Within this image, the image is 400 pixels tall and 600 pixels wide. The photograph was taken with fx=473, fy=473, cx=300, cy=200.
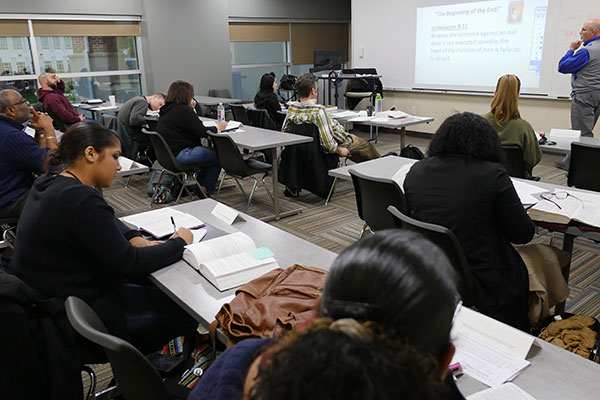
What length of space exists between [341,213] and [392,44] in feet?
Result: 15.5

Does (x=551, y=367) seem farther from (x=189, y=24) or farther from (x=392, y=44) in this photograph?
(x=189, y=24)

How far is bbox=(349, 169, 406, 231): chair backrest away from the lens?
96.1 inches

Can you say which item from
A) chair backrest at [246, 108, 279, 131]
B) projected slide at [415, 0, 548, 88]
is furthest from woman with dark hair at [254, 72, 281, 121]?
projected slide at [415, 0, 548, 88]

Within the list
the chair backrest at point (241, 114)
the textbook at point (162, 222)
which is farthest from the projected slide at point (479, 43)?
the textbook at point (162, 222)

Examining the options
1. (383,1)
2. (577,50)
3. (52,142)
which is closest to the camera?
(52,142)

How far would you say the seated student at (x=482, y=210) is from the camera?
1890 millimetres

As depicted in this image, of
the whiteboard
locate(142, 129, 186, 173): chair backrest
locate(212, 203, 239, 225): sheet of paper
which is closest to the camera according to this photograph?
locate(212, 203, 239, 225): sheet of paper

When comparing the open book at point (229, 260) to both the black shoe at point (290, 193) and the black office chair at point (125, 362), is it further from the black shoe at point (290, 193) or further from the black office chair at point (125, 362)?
the black shoe at point (290, 193)

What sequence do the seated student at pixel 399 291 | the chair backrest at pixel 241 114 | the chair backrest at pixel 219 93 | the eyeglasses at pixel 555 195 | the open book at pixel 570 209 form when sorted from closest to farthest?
1. the seated student at pixel 399 291
2. the open book at pixel 570 209
3. the eyeglasses at pixel 555 195
4. the chair backrest at pixel 241 114
5. the chair backrest at pixel 219 93

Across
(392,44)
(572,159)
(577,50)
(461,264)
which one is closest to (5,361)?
(461,264)

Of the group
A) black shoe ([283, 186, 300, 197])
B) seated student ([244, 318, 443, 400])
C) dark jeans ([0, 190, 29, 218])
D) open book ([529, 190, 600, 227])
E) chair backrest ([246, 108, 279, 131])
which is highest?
seated student ([244, 318, 443, 400])

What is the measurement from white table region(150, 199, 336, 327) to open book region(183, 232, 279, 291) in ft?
0.11

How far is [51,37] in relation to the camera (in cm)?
736

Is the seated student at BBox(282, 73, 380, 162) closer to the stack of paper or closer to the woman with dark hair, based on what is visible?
the woman with dark hair
